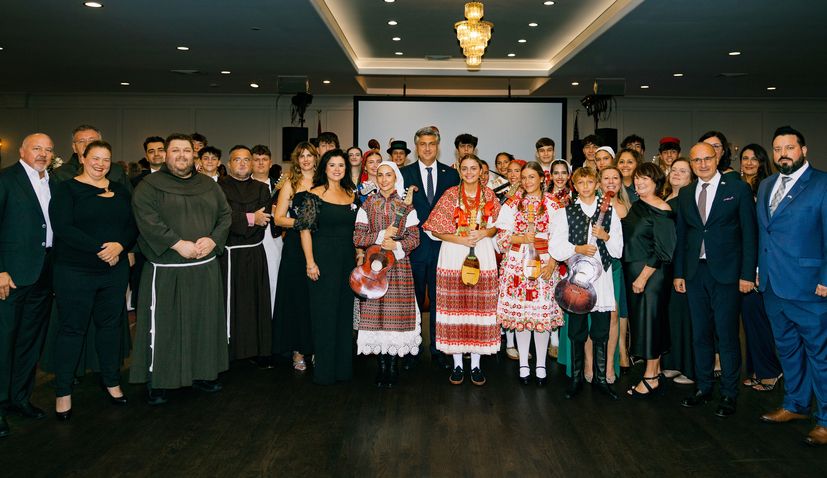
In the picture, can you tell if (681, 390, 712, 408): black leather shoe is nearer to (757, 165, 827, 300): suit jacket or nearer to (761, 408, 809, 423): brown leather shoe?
(761, 408, 809, 423): brown leather shoe

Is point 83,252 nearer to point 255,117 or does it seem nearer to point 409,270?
point 409,270

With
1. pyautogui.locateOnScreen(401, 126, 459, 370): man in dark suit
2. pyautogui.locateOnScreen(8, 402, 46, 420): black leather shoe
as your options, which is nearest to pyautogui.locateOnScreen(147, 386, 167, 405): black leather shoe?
pyautogui.locateOnScreen(8, 402, 46, 420): black leather shoe

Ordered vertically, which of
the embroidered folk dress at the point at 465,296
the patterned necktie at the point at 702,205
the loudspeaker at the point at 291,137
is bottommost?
the embroidered folk dress at the point at 465,296

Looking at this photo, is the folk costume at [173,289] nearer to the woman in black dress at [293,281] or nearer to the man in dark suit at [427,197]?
the woman in black dress at [293,281]

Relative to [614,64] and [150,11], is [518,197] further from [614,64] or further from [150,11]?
[614,64]

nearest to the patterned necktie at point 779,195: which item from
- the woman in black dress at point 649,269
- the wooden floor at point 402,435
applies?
the woman in black dress at point 649,269

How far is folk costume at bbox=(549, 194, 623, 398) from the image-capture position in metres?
3.97

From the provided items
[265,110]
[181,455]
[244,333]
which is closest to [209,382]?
[244,333]

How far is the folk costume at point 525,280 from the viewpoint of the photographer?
4.16m

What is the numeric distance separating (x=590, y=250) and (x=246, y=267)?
248 centimetres

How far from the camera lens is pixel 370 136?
10.2 m

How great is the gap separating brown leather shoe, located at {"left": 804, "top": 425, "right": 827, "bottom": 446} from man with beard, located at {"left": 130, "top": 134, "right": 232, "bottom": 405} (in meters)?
3.49

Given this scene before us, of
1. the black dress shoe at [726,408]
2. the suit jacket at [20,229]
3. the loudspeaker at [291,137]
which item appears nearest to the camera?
the suit jacket at [20,229]

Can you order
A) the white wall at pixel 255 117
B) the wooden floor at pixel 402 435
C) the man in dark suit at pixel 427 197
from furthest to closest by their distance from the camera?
the white wall at pixel 255 117 → the man in dark suit at pixel 427 197 → the wooden floor at pixel 402 435
